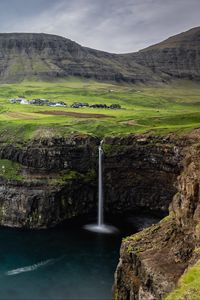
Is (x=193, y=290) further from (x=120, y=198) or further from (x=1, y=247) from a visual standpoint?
(x=120, y=198)

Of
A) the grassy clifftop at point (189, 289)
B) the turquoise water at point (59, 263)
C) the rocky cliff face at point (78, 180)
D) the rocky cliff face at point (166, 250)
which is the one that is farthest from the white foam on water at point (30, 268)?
the grassy clifftop at point (189, 289)

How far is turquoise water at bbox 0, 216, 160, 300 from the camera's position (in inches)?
2225

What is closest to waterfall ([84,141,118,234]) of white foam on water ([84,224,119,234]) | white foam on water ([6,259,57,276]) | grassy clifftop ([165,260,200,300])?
white foam on water ([84,224,119,234])

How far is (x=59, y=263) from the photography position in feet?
219

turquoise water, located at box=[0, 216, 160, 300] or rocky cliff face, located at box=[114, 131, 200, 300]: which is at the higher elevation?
rocky cliff face, located at box=[114, 131, 200, 300]

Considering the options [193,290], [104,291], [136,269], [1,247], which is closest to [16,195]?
[1,247]

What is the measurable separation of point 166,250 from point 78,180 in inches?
1955

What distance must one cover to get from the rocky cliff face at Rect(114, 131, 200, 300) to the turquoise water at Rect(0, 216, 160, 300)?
14.3 m

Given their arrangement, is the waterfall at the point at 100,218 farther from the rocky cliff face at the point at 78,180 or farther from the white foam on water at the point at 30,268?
the white foam on water at the point at 30,268

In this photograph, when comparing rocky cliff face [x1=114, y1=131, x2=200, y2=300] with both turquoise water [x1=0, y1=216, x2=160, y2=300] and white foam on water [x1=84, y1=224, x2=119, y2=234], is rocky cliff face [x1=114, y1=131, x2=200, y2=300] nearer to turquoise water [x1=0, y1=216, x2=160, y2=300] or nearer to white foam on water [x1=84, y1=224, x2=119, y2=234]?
turquoise water [x1=0, y1=216, x2=160, y2=300]

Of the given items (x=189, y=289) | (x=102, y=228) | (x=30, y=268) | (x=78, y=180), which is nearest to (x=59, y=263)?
(x=30, y=268)

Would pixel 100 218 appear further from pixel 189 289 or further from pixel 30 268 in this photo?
pixel 189 289

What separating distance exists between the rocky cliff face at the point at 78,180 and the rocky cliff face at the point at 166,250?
129 ft

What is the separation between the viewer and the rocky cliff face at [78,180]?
84.6 m
